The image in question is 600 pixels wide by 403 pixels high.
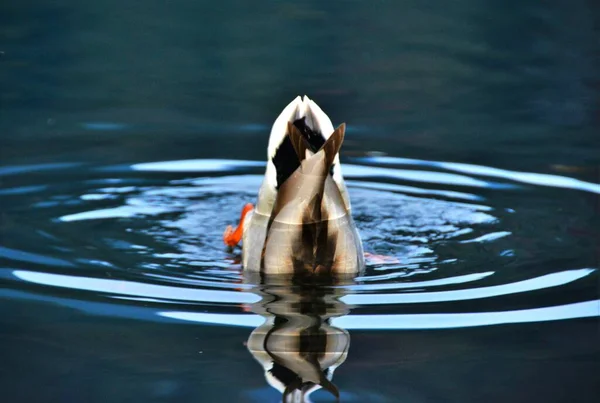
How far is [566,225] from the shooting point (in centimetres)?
611

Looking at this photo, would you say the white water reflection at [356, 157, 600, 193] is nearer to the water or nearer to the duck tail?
the water

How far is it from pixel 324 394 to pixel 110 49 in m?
8.13

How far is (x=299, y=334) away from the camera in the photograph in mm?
4523

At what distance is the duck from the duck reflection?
9cm

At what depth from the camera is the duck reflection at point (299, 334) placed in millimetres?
4074

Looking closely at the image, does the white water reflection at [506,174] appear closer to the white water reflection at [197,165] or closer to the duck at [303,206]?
the white water reflection at [197,165]

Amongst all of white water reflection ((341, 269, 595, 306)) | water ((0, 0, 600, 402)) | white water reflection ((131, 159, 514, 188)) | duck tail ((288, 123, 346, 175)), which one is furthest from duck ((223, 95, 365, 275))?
white water reflection ((131, 159, 514, 188))

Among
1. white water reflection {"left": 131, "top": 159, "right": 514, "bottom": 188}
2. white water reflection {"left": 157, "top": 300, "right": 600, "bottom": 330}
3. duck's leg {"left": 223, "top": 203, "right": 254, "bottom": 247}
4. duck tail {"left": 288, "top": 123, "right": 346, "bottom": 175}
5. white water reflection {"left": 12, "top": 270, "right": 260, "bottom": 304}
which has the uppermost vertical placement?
duck tail {"left": 288, "top": 123, "right": 346, "bottom": 175}

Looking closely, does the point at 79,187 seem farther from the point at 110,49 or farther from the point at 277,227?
the point at 110,49

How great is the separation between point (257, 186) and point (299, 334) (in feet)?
8.79

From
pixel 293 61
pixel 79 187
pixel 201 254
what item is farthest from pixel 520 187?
pixel 293 61

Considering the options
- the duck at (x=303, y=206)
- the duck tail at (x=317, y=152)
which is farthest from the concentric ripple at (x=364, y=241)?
the duck tail at (x=317, y=152)

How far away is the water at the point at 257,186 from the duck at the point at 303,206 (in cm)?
13

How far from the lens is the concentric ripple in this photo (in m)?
4.86
